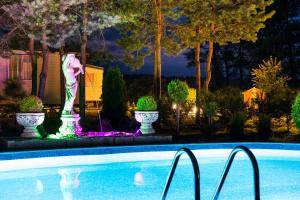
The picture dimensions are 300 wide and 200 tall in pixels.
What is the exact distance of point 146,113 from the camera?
13961 mm

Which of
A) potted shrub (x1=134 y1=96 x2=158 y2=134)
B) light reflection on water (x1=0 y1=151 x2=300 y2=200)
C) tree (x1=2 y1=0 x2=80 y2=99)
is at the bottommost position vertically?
light reflection on water (x1=0 y1=151 x2=300 y2=200)

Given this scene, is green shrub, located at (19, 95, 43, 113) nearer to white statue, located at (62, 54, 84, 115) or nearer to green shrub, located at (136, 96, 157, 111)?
white statue, located at (62, 54, 84, 115)

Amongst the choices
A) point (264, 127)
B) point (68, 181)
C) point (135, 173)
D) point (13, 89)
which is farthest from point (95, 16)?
point (13, 89)

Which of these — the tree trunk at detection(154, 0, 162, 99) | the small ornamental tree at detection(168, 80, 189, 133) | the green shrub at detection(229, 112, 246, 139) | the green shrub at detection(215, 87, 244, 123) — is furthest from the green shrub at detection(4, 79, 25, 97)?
the green shrub at detection(229, 112, 246, 139)

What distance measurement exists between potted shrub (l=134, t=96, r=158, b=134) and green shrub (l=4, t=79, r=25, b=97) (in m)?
10.2

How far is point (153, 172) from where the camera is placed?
1019cm

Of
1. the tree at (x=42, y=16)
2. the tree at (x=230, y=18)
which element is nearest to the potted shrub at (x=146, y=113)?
the tree at (x=42, y=16)

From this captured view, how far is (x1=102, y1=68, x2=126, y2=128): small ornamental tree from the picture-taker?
55.0ft

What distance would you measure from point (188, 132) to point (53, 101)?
12.8 m

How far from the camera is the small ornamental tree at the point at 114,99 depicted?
55.0ft

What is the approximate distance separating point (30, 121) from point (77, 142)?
1.34 meters

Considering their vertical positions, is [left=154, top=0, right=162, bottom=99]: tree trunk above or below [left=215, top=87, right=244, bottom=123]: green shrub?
above

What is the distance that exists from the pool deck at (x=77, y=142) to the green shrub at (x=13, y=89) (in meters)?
9.71

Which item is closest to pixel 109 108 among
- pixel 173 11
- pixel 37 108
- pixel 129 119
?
pixel 129 119
